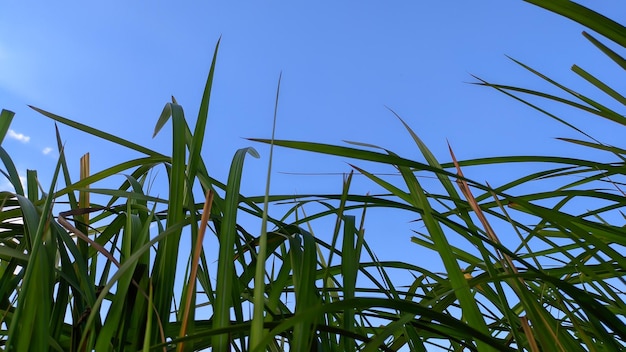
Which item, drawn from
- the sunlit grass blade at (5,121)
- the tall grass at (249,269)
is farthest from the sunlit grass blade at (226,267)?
the sunlit grass blade at (5,121)

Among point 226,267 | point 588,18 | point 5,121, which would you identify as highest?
point 5,121

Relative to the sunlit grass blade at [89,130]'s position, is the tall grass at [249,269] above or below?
below

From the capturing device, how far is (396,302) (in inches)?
16.0

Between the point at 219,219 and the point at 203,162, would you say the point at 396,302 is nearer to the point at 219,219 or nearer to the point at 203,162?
the point at 219,219

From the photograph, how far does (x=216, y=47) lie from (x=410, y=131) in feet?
0.78

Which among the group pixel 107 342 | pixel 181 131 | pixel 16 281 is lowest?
pixel 107 342

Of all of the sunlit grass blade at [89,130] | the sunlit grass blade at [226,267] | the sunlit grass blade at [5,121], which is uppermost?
the sunlit grass blade at [5,121]

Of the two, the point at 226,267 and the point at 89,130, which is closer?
the point at 226,267

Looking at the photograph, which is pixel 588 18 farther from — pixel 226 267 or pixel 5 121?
pixel 5 121

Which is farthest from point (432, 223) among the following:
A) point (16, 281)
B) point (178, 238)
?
point (16, 281)

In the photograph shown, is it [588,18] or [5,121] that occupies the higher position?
[5,121]

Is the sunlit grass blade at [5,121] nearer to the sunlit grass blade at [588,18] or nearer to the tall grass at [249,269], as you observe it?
the tall grass at [249,269]

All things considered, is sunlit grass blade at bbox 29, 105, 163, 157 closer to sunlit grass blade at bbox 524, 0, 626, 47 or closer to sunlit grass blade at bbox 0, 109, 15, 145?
sunlit grass blade at bbox 0, 109, 15, 145

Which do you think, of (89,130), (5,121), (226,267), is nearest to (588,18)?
(226,267)
